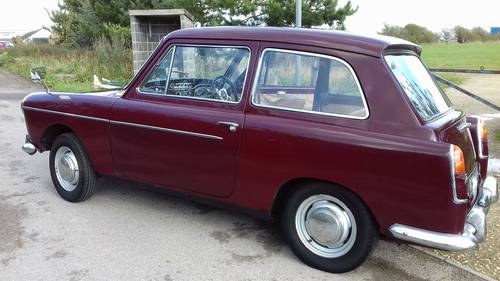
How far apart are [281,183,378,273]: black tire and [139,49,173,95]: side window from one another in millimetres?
1515

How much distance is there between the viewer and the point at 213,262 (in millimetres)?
3807

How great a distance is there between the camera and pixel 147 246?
13.3ft

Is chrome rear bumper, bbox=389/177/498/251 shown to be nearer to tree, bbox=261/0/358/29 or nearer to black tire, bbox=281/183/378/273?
black tire, bbox=281/183/378/273

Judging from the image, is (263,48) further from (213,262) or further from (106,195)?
(106,195)

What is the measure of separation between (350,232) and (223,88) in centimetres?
148

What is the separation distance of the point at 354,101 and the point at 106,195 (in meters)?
3.01

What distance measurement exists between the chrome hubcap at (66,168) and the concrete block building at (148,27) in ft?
22.8

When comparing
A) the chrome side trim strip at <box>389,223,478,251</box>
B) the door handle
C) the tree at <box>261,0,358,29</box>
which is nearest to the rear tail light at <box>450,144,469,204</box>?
the chrome side trim strip at <box>389,223,478,251</box>

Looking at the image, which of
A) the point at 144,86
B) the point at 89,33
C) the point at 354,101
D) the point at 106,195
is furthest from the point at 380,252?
the point at 89,33

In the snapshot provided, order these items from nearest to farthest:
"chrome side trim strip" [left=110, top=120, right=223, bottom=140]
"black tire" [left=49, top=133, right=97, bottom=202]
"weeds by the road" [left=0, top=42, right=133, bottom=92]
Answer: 1. "chrome side trim strip" [left=110, top=120, right=223, bottom=140]
2. "black tire" [left=49, top=133, right=97, bottom=202]
3. "weeds by the road" [left=0, top=42, right=133, bottom=92]

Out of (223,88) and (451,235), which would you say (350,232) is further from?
(223,88)

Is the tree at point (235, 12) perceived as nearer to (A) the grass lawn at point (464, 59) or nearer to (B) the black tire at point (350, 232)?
(A) the grass lawn at point (464, 59)

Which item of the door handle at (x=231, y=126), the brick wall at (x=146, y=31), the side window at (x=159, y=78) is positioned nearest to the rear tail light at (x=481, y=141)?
the door handle at (x=231, y=126)

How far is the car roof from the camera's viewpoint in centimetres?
346
